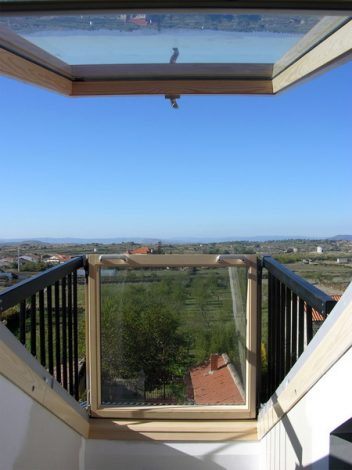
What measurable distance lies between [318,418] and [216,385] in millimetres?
1058

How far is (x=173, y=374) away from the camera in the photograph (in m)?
2.39

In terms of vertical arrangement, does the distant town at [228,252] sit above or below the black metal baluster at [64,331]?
above

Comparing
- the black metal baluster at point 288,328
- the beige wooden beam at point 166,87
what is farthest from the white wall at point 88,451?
the beige wooden beam at point 166,87

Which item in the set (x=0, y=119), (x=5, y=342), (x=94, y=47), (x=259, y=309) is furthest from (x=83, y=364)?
(x=94, y=47)

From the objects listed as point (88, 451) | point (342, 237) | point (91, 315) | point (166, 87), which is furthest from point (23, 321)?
point (342, 237)

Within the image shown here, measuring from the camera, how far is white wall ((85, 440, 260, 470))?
6.54 feet

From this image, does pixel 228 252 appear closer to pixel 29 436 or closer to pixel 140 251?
pixel 140 251

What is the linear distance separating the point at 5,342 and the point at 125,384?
4.28 feet

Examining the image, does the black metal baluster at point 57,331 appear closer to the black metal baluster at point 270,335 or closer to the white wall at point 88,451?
the white wall at point 88,451

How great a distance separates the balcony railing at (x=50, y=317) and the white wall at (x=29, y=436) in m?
0.27

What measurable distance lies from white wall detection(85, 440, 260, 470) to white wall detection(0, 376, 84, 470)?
0.26 meters

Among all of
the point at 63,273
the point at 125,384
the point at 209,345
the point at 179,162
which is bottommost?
the point at 125,384

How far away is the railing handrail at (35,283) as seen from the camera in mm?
1377

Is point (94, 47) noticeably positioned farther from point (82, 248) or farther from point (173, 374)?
point (173, 374)
